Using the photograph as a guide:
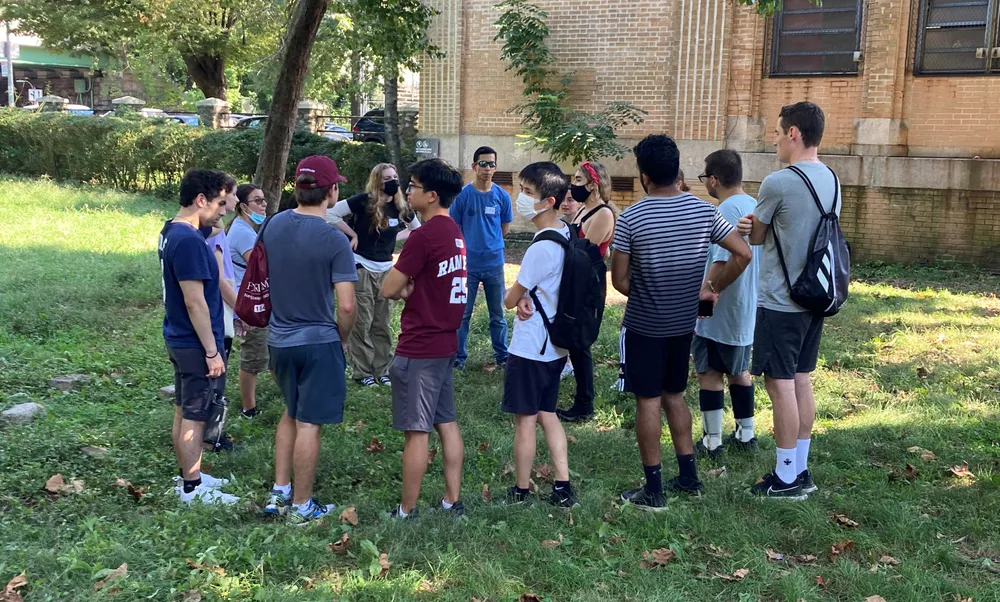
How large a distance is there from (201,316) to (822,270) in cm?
335

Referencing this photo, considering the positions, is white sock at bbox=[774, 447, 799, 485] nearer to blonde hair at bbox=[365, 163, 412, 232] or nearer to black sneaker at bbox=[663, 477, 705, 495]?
black sneaker at bbox=[663, 477, 705, 495]

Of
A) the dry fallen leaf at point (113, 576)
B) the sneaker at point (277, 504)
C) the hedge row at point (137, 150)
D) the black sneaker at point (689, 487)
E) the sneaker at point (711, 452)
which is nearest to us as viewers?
the dry fallen leaf at point (113, 576)

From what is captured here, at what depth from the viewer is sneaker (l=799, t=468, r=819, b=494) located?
5.11 metres

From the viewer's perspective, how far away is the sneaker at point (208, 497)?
482cm

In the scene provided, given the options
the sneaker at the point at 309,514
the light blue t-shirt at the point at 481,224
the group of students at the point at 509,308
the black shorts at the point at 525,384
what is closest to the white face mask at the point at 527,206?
the group of students at the point at 509,308

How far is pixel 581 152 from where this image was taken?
14055 millimetres

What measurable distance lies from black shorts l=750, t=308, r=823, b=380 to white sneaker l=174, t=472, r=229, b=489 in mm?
3101

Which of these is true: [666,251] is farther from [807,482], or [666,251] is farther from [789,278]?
[807,482]

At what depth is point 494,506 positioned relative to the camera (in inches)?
192

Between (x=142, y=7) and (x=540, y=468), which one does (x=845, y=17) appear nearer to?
(x=540, y=468)

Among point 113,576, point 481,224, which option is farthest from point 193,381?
point 481,224

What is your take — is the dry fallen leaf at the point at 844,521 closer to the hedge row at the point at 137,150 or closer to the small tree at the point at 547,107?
the small tree at the point at 547,107

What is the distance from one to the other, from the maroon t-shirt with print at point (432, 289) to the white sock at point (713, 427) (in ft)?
6.85

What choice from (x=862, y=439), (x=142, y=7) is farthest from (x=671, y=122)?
(x=142, y=7)
